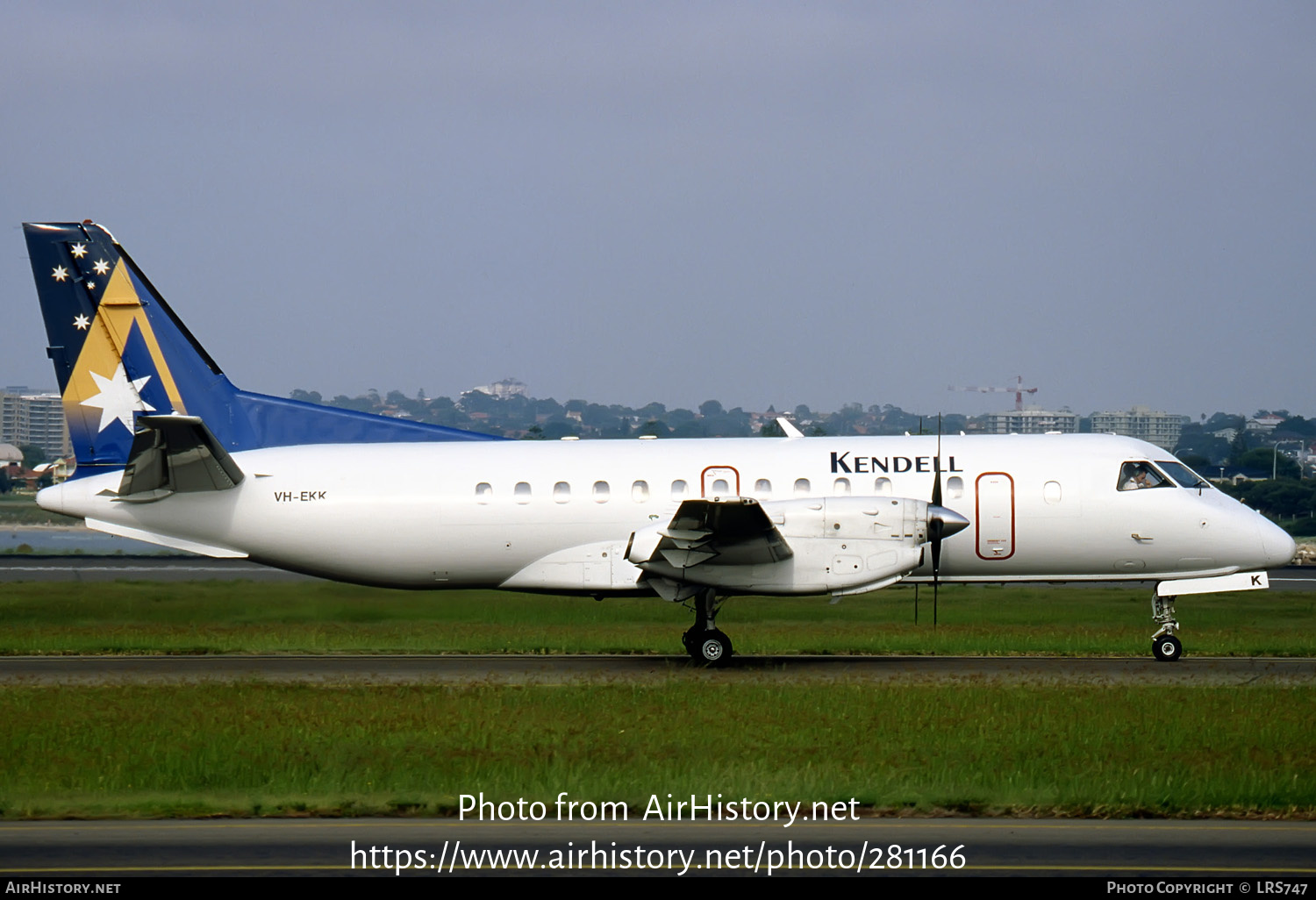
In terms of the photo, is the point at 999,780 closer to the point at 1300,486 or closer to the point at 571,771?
the point at 571,771

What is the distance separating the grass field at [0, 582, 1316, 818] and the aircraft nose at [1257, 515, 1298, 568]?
259 centimetres

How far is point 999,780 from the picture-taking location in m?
12.5

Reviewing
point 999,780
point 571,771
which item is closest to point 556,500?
point 571,771

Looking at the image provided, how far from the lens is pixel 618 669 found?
20.1 meters

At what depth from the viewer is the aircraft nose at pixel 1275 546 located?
20.6m

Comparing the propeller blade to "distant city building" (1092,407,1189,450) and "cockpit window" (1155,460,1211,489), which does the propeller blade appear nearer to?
"cockpit window" (1155,460,1211,489)

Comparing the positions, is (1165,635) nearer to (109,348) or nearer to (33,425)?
(109,348)

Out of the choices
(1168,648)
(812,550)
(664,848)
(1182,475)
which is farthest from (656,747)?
(1182,475)

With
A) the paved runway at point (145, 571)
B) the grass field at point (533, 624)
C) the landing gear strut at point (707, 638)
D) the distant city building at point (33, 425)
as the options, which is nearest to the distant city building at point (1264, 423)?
the paved runway at point (145, 571)

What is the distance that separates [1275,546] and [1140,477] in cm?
228

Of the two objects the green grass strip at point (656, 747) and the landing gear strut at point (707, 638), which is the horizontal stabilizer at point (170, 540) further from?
the landing gear strut at point (707, 638)

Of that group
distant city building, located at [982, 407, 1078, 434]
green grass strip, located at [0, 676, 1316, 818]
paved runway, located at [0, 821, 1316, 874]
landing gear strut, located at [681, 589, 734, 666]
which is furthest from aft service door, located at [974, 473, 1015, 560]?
distant city building, located at [982, 407, 1078, 434]

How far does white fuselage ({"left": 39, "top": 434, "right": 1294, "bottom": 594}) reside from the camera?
20641 millimetres

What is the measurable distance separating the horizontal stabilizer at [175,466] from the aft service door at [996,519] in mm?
11831
